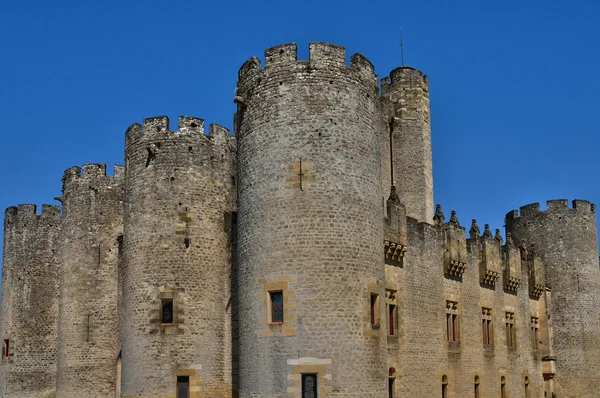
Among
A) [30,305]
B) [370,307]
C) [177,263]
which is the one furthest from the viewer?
[30,305]

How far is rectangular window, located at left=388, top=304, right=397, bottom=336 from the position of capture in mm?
27406

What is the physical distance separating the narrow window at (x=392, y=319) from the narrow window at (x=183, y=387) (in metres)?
6.99

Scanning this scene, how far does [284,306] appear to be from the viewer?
74.4 feet

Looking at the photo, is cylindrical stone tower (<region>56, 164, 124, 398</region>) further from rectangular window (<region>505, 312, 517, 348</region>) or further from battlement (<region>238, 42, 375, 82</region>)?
rectangular window (<region>505, 312, 517, 348</region>)

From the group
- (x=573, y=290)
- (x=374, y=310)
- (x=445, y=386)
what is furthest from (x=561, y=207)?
(x=374, y=310)

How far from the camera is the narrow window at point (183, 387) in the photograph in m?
25.9

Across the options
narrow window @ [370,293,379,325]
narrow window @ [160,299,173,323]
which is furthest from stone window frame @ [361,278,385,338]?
narrow window @ [160,299,173,323]

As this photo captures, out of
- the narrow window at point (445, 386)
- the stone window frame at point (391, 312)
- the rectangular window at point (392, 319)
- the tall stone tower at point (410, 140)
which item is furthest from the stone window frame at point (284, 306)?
the tall stone tower at point (410, 140)

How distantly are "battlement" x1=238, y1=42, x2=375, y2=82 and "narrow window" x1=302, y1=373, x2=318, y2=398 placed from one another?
29.5 feet

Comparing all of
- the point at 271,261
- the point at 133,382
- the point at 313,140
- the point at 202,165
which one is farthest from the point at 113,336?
the point at 313,140

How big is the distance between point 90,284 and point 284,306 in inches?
466

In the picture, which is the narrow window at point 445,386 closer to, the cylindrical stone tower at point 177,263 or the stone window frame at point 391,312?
the stone window frame at point 391,312

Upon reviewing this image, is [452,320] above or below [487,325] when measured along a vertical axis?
above

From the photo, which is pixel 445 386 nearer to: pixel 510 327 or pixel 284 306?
pixel 510 327
